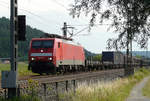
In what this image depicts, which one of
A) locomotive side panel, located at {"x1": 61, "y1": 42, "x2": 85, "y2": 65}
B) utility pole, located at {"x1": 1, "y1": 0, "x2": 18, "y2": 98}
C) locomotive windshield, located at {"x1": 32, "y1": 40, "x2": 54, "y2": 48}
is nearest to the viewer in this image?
utility pole, located at {"x1": 1, "y1": 0, "x2": 18, "y2": 98}

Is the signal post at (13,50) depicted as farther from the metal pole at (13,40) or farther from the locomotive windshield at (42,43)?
the locomotive windshield at (42,43)

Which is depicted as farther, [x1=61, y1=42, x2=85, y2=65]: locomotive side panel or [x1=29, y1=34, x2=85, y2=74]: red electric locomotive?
[x1=61, y1=42, x2=85, y2=65]: locomotive side panel

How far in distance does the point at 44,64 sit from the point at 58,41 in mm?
2640

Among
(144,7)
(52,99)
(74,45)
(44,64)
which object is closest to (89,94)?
(52,99)

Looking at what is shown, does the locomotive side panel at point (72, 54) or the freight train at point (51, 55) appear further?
the locomotive side panel at point (72, 54)

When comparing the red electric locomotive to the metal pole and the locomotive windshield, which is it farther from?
the metal pole

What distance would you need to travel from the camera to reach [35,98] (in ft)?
38.3

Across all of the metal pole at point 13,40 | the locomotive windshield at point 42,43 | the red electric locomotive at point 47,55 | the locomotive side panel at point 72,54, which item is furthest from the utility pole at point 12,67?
the locomotive side panel at point 72,54

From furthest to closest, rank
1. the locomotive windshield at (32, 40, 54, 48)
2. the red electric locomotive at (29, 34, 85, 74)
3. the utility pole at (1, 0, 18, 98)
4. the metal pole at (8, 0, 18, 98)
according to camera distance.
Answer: the locomotive windshield at (32, 40, 54, 48) < the red electric locomotive at (29, 34, 85, 74) < the metal pole at (8, 0, 18, 98) < the utility pole at (1, 0, 18, 98)

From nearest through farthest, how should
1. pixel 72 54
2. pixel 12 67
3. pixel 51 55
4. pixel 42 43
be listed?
pixel 12 67
pixel 51 55
pixel 42 43
pixel 72 54

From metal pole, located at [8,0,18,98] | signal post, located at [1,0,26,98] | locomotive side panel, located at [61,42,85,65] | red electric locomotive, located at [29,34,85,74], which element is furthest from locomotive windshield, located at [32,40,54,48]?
metal pole, located at [8,0,18,98]

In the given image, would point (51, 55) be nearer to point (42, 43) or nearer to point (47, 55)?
point (47, 55)

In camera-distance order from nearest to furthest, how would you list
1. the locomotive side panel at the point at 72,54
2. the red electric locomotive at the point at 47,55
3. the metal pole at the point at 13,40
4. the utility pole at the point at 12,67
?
the utility pole at the point at 12,67 < the metal pole at the point at 13,40 < the red electric locomotive at the point at 47,55 < the locomotive side panel at the point at 72,54

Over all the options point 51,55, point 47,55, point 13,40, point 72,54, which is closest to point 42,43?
point 47,55
